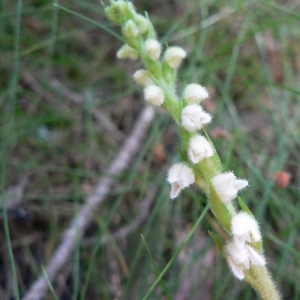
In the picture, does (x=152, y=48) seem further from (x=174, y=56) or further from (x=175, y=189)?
(x=175, y=189)

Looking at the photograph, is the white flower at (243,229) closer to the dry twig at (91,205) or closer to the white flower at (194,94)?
the white flower at (194,94)

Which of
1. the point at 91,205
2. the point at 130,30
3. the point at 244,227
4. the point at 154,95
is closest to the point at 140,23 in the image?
the point at 130,30

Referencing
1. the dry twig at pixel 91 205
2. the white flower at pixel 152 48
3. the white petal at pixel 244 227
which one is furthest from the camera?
the dry twig at pixel 91 205

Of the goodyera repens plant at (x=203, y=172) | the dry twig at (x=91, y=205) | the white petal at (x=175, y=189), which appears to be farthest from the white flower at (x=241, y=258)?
the dry twig at (x=91, y=205)

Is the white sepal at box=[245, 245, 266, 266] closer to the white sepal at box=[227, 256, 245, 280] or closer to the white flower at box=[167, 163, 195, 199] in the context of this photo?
the white sepal at box=[227, 256, 245, 280]

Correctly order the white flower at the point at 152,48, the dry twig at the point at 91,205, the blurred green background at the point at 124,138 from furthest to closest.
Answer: the blurred green background at the point at 124,138 → the dry twig at the point at 91,205 → the white flower at the point at 152,48

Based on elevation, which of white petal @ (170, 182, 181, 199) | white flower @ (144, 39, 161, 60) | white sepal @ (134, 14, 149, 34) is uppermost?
white sepal @ (134, 14, 149, 34)

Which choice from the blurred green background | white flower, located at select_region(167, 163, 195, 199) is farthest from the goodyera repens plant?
the blurred green background
